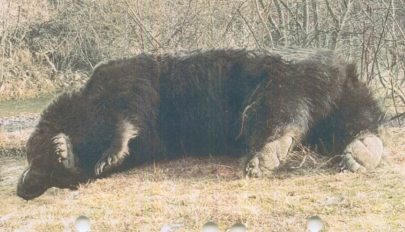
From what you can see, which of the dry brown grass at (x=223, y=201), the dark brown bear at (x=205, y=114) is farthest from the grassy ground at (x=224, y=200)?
the dark brown bear at (x=205, y=114)

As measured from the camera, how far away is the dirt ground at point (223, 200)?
9.65 feet

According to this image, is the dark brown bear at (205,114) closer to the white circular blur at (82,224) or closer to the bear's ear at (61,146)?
the bear's ear at (61,146)

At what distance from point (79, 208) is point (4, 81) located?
168 centimetres

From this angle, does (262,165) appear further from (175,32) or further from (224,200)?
(175,32)

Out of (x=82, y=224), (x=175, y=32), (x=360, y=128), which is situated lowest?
(x=82, y=224)

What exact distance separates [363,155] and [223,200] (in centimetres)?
92

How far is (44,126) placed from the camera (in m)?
4.43

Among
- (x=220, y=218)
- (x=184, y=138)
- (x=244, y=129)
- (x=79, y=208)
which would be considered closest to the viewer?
(x=220, y=218)

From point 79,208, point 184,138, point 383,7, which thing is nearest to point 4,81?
point 184,138

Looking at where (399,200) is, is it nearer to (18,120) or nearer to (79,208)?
(79,208)

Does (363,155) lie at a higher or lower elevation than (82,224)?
higher

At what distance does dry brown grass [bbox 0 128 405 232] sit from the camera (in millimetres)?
2941

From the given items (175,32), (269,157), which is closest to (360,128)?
(269,157)

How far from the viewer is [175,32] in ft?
16.8
